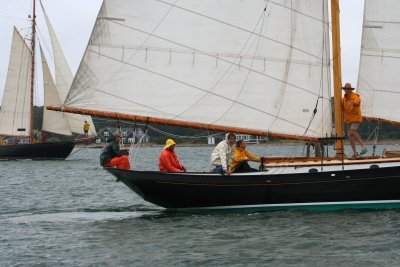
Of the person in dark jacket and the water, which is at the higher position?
the person in dark jacket

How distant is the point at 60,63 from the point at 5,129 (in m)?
7.11

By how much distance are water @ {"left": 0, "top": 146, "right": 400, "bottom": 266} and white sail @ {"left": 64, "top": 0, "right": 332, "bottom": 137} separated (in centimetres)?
157

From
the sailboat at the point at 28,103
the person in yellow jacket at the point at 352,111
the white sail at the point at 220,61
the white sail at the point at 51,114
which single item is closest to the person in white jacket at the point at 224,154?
the white sail at the point at 220,61

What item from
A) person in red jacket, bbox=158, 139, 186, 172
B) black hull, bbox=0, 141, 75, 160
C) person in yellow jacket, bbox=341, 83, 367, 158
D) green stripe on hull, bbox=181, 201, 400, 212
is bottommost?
black hull, bbox=0, 141, 75, 160

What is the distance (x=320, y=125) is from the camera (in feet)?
64.3

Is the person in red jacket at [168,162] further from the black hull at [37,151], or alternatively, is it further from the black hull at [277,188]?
the black hull at [37,151]

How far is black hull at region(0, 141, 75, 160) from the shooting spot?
61.3 metres

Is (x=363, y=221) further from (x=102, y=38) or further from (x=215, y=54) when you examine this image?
(x=102, y=38)

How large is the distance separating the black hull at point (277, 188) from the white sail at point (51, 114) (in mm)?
44044

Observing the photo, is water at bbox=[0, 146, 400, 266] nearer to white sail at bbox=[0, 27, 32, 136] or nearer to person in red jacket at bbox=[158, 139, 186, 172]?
person in red jacket at bbox=[158, 139, 186, 172]

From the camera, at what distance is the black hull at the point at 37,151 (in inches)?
2415

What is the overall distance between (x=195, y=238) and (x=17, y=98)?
48.1 meters

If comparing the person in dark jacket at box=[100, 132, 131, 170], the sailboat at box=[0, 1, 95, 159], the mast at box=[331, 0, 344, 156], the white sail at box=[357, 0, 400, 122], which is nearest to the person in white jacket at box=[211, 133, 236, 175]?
the person in dark jacket at box=[100, 132, 131, 170]

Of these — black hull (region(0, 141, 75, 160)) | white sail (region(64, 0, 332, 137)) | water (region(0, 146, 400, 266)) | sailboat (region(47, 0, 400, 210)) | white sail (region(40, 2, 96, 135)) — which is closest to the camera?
water (region(0, 146, 400, 266))
